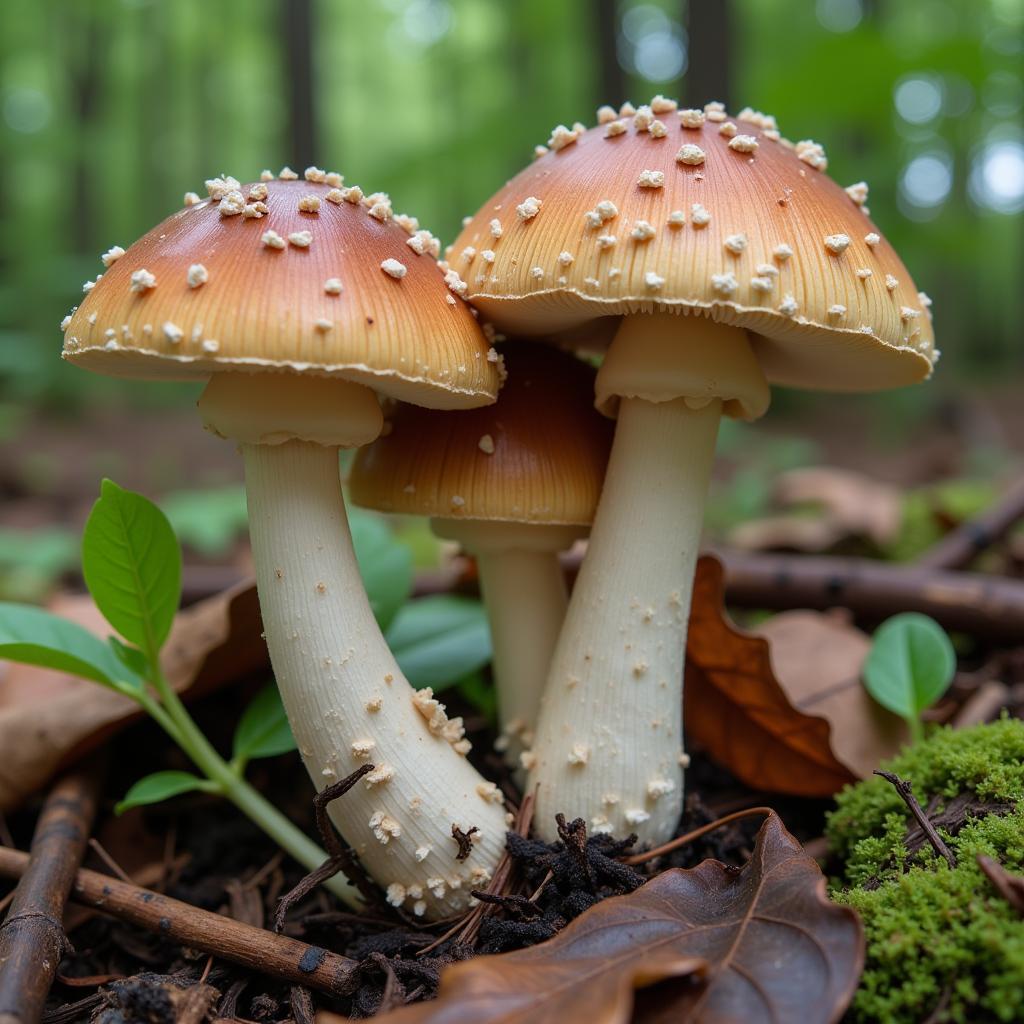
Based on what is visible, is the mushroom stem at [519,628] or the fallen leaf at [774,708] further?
the mushroom stem at [519,628]

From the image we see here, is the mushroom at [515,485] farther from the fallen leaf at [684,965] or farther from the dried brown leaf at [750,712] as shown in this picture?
the fallen leaf at [684,965]

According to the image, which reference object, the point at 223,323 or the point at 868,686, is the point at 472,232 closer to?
the point at 223,323

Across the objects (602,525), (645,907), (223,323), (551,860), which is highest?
(223,323)

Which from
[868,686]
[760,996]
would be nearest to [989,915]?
[760,996]

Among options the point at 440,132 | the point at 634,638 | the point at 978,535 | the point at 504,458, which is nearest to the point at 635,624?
the point at 634,638

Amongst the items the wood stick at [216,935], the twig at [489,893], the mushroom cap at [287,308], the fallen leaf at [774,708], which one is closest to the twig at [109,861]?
the wood stick at [216,935]

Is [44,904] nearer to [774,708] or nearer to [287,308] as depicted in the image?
[287,308]
